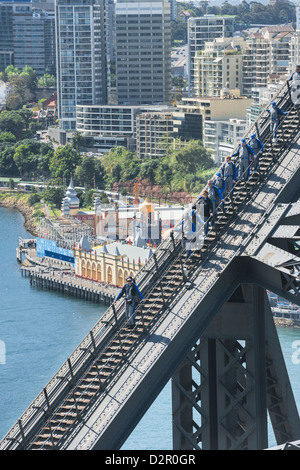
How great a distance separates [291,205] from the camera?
9.78 meters

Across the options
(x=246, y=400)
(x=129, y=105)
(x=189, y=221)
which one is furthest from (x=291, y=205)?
(x=129, y=105)

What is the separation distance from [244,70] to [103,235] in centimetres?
3009

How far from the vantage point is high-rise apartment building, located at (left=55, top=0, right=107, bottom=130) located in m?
84.1

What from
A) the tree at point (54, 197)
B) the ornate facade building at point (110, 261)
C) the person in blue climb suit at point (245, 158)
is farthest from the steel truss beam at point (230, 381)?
the tree at point (54, 197)

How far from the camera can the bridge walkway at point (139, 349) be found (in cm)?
855

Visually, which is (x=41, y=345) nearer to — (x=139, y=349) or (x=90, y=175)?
(x=139, y=349)

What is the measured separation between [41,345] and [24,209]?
32.8 m

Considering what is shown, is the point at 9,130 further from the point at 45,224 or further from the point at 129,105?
the point at 45,224

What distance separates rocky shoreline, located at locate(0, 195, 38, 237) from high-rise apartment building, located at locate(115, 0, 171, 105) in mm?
19618

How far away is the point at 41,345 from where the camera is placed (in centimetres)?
3147

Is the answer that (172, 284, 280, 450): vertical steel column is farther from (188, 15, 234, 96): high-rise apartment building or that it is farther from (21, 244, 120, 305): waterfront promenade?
(188, 15, 234, 96): high-rise apartment building

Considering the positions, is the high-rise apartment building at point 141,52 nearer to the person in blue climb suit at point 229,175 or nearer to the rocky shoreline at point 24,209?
the rocky shoreline at point 24,209

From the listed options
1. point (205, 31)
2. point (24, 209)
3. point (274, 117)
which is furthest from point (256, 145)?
point (205, 31)

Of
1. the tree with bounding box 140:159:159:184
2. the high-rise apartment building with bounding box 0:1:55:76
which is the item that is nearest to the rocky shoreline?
the tree with bounding box 140:159:159:184
